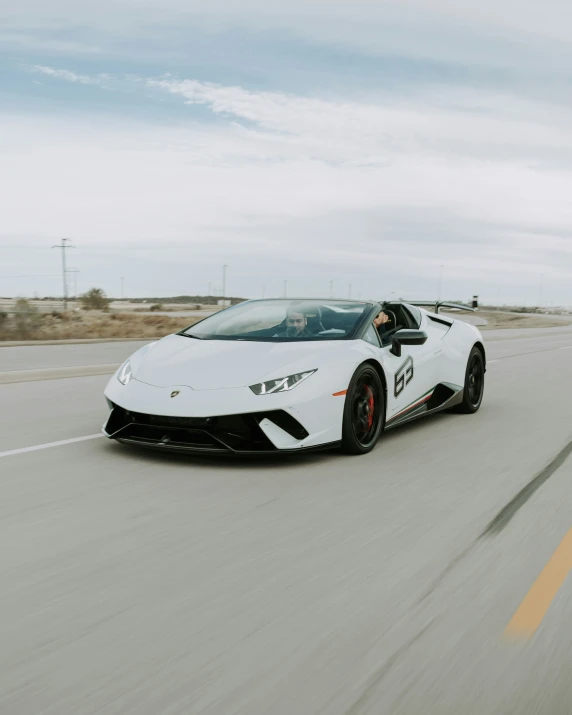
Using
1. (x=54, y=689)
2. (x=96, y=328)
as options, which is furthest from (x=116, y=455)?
(x=96, y=328)

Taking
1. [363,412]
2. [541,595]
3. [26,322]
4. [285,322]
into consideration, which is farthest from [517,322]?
[541,595]

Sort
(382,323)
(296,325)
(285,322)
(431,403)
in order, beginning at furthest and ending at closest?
(431,403)
(382,323)
(285,322)
(296,325)

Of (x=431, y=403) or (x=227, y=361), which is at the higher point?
(x=227, y=361)

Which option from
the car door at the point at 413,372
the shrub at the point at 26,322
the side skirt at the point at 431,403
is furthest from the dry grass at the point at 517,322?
the car door at the point at 413,372

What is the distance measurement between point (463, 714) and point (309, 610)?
3.13ft

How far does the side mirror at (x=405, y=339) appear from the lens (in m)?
7.52

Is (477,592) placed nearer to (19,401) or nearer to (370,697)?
(370,697)

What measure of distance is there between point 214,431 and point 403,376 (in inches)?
89.9

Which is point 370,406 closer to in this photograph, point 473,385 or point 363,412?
point 363,412

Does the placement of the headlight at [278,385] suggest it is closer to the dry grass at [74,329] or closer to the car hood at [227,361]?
the car hood at [227,361]

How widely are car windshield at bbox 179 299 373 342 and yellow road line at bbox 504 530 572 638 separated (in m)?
3.10

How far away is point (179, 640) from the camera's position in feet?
10.6

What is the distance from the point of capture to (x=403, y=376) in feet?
25.5

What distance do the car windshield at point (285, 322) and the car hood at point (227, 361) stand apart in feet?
0.86
